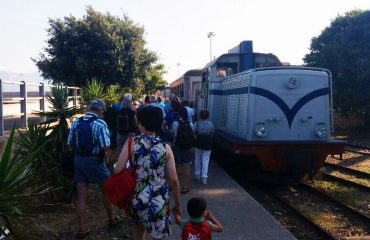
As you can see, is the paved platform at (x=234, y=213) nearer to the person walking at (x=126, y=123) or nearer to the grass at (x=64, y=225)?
the grass at (x=64, y=225)

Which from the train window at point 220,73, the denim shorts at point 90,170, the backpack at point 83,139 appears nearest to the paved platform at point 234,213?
the denim shorts at point 90,170

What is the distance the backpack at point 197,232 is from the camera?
14.0 ft

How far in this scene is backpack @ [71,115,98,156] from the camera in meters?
6.38

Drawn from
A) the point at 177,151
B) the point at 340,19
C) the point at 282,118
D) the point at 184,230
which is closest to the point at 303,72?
the point at 282,118

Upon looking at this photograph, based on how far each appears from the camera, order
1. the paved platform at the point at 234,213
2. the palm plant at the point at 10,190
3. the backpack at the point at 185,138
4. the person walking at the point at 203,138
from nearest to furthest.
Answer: the palm plant at the point at 10,190 → the paved platform at the point at 234,213 → the backpack at the point at 185,138 → the person walking at the point at 203,138

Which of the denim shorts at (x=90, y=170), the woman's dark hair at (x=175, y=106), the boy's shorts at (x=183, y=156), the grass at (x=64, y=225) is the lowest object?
the grass at (x=64, y=225)

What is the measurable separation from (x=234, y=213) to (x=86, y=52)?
52.9 ft

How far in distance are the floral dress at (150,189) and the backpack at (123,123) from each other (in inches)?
197

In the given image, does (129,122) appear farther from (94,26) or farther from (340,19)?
(340,19)

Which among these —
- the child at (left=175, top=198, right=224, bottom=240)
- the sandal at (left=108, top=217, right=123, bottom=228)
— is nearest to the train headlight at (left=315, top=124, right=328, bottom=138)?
the sandal at (left=108, top=217, right=123, bottom=228)

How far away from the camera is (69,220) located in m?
7.58

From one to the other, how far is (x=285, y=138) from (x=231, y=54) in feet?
13.6

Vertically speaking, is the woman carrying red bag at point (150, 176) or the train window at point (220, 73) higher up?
the train window at point (220, 73)

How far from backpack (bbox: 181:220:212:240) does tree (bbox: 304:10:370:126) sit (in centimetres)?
2219
